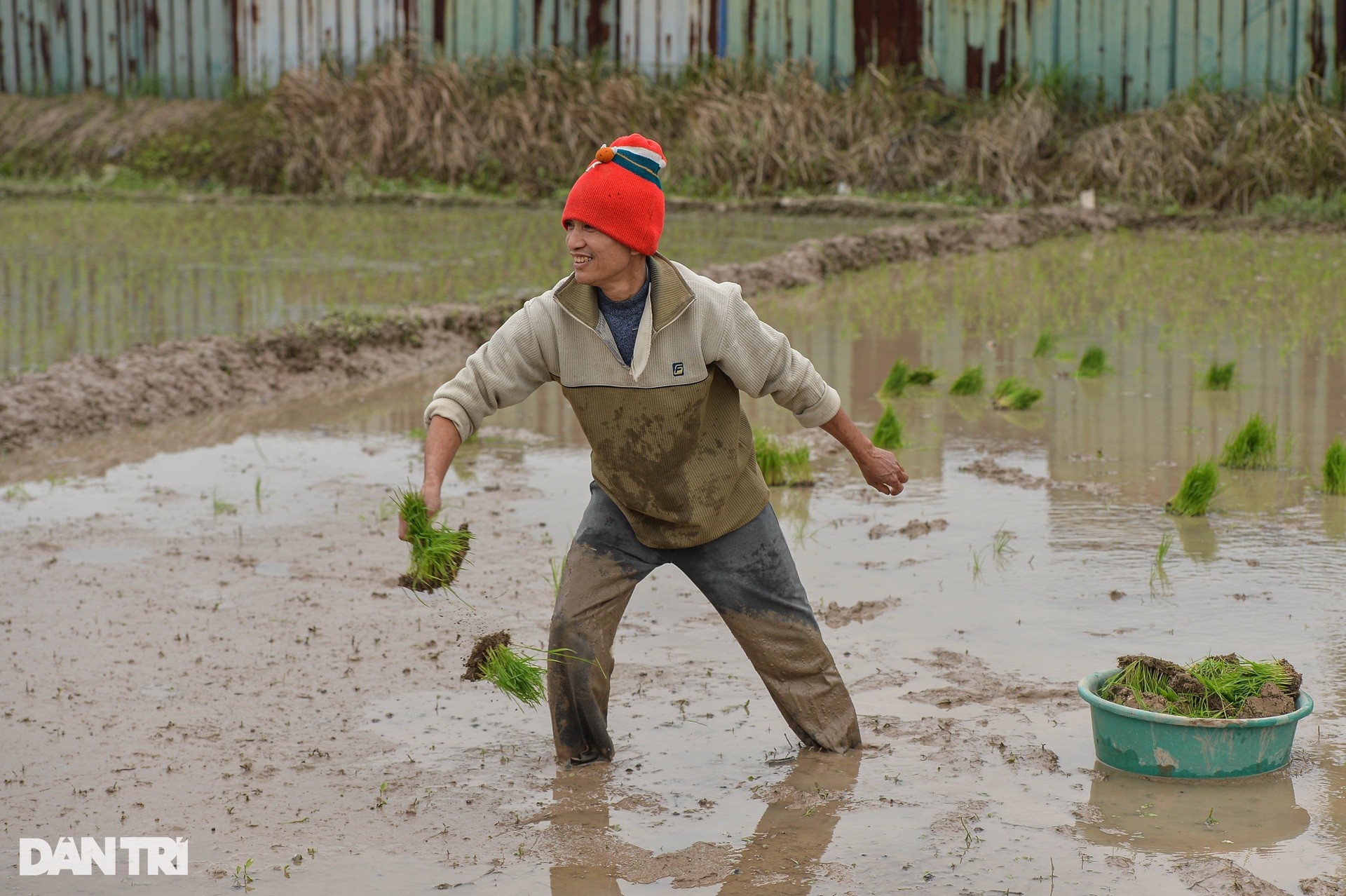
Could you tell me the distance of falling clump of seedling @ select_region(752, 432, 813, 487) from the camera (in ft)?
20.2

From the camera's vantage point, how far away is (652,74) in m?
20.0

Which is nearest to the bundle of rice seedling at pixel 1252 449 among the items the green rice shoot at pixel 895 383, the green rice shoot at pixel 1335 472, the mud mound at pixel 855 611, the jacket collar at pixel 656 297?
the green rice shoot at pixel 1335 472

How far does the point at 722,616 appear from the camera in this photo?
3.72 metres

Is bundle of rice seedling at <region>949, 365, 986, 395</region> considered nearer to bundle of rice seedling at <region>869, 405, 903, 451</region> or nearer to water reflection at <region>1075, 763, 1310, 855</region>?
bundle of rice seedling at <region>869, 405, 903, 451</region>

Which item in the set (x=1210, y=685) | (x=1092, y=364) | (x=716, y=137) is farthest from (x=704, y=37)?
(x=1210, y=685)

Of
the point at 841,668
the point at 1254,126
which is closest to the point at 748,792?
the point at 841,668

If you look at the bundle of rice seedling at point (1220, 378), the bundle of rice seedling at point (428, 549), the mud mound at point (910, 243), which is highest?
the mud mound at point (910, 243)

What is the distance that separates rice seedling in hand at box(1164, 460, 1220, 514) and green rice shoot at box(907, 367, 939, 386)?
251cm

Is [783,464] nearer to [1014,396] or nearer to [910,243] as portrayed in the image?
[1014,396]

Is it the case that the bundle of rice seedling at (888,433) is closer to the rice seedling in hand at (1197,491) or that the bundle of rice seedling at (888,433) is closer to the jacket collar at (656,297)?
the rice seedling in hand at (1197,491)

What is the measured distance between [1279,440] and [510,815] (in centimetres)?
453

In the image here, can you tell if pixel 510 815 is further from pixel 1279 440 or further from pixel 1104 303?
pixel 1104 303

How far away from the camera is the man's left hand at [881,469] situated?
3693 millimetres

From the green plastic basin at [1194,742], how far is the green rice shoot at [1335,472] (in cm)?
257
